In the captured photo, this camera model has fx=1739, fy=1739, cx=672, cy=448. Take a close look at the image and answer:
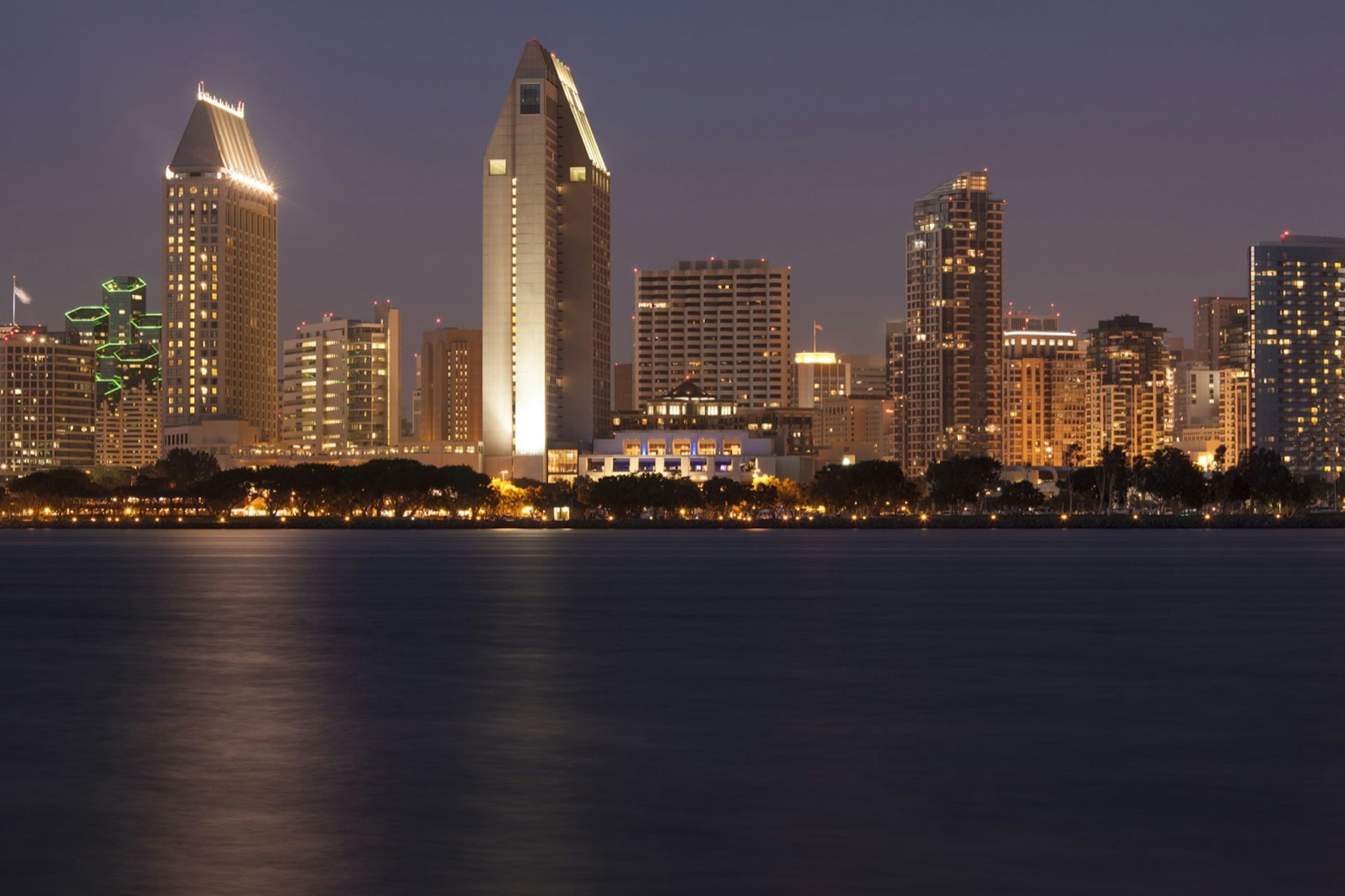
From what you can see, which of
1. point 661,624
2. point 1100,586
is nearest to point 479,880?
point 661,624

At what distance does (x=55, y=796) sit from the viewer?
100 ft

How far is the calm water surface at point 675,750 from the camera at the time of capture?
81.4 feet

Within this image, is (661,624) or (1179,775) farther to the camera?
(661,624)

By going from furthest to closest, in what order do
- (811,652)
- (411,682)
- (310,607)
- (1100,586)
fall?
(1100,586)
(310,607)
(811,652)
(411,682)

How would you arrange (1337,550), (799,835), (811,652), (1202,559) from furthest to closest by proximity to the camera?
(1337,550), (1202,559), (811,652), (799,835)

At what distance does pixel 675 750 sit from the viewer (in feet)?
118

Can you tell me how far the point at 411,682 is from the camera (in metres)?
50.5

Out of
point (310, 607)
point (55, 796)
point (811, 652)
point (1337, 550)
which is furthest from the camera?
point (1337, 550)

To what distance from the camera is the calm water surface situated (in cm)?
2480

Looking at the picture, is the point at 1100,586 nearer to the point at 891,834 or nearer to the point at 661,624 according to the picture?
the point at 661,624

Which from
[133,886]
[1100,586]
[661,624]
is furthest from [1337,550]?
[133,886]

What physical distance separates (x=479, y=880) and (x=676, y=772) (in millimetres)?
9394

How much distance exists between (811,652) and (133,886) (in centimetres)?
3759

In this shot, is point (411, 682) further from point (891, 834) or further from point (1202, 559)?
point (1202, 559)
